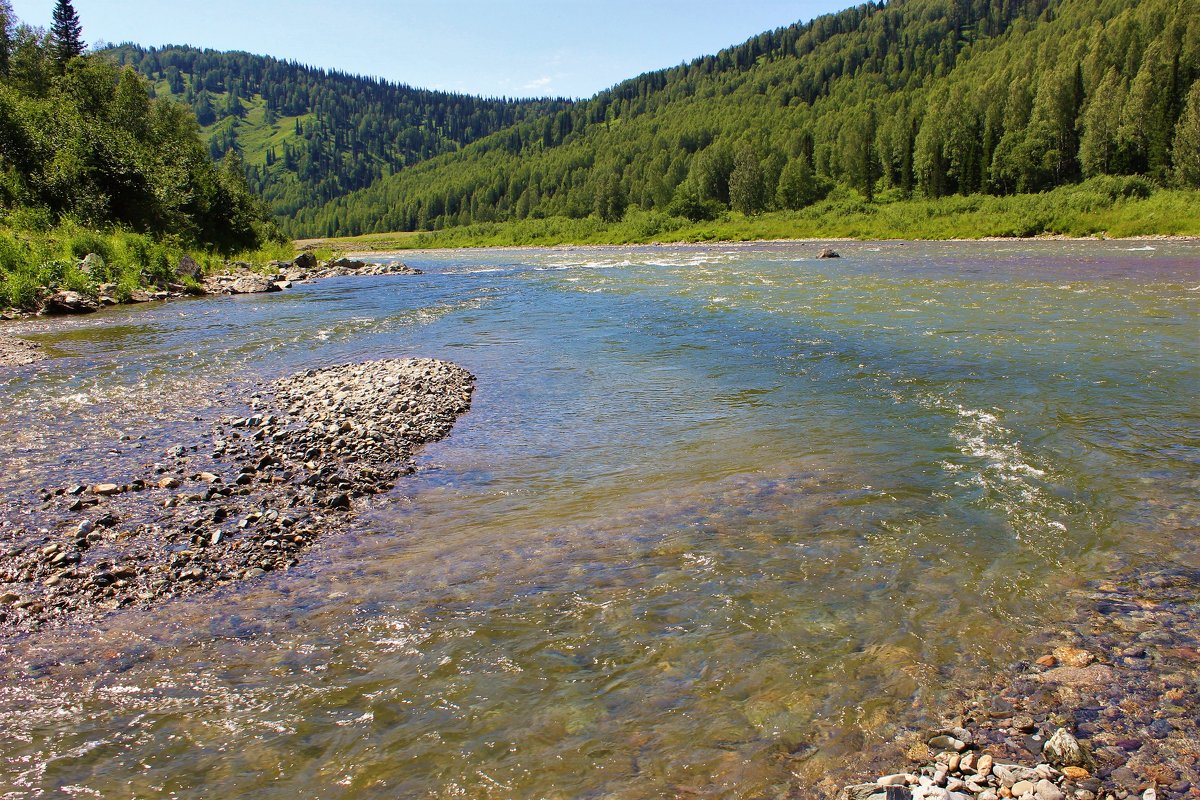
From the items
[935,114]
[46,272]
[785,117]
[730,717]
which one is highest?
[785,117]

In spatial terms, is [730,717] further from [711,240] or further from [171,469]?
[711,240]

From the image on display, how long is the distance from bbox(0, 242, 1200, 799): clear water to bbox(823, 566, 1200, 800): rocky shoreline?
1.11 feet

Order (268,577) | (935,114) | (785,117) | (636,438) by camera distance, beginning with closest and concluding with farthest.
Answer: (268,577), (636,438), (935,114), (785,117)

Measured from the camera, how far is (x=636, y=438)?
11.9 metres

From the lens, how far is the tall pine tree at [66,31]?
71.8m

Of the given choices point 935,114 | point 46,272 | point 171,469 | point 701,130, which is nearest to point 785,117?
point 701,130

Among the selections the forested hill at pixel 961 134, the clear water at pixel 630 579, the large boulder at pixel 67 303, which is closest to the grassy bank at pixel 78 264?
the large boulder at pixel 67 303

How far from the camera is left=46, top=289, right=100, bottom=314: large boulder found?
28078 mm

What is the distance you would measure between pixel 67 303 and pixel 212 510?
27144 mm

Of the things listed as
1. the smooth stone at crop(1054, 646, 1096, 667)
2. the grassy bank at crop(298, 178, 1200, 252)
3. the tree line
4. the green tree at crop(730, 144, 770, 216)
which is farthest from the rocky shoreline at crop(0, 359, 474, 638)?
the green tree at crop(730, 144, 770, 216)

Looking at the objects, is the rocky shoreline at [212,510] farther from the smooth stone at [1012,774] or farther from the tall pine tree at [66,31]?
the tall pine tree at [66,31]

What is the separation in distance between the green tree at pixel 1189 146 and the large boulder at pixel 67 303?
94.9 m

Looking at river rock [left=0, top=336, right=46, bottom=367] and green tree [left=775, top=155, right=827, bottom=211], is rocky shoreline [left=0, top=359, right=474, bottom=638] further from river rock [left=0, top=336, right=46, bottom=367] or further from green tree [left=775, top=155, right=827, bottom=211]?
green tree [left=775, top=155, right=827, bottom=211]

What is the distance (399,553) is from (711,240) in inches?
4002
